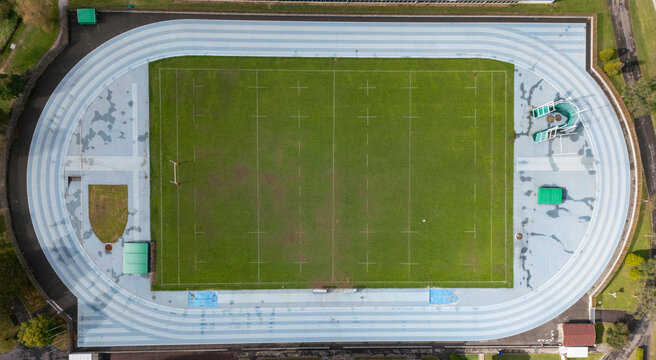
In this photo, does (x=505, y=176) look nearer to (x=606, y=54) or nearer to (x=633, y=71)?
(x=606, y=54)

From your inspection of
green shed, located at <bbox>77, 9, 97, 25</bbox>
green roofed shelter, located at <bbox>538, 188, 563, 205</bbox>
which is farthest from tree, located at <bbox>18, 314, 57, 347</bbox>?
green roofed shelter, located at <bbox>538, 188, 563, 205</bbox>

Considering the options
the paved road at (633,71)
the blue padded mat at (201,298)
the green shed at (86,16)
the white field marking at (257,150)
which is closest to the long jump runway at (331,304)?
Result: the blue padded mat at (201,298)

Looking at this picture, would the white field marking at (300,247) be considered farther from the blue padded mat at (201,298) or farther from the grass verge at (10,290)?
the grass verge at (10,290)

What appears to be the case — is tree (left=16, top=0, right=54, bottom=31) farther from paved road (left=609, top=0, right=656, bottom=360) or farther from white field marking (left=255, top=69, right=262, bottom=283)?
paved road (left=609, top=0, right=656, bottom=360)

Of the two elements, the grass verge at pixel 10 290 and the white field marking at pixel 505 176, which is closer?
the grass verge at pixel 10 290

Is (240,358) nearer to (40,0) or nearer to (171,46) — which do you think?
(171,46)

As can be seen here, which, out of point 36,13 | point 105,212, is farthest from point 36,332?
point 36,13
